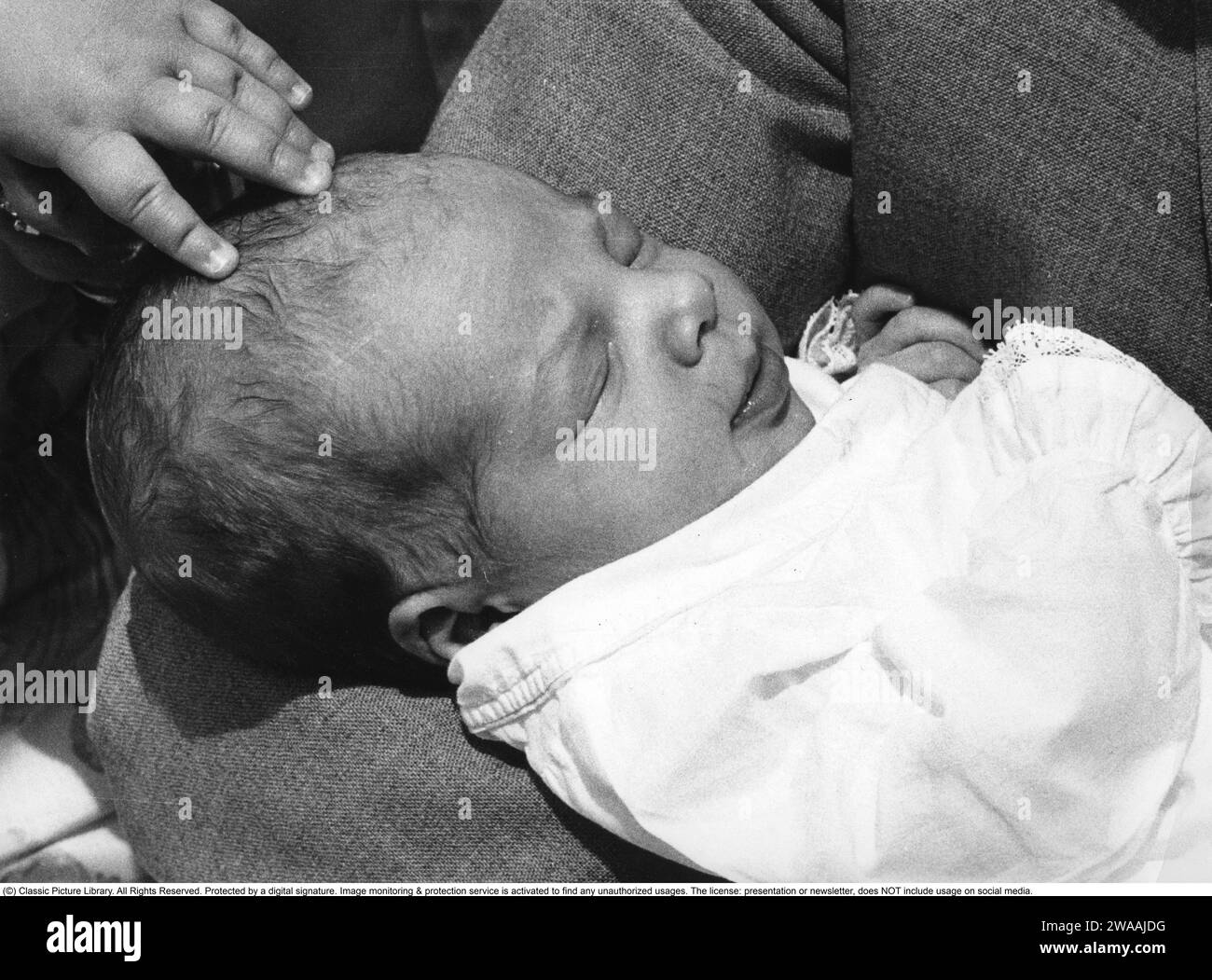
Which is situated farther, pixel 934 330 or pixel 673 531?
pixel 934 330

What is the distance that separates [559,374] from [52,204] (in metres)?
0.55

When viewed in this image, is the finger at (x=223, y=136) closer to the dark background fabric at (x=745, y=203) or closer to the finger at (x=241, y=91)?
the finger at (x=241, y=91)

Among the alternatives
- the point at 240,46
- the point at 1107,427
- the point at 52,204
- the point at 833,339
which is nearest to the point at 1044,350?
the point at 1107,427

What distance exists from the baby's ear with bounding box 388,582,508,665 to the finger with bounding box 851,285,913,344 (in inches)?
21.2

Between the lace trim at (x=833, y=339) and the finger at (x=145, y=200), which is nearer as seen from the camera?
the finger at (x=145, y=200)

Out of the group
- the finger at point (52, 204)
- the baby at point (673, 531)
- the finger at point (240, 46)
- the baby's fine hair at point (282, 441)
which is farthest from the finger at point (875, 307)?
the finger at point (52, 204)

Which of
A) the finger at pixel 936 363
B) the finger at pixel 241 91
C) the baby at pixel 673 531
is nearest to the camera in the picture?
the baby at pixel 673 531

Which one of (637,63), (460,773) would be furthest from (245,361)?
(637,63)

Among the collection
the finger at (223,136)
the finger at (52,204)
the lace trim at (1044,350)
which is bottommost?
the lace trim at (1044,350)

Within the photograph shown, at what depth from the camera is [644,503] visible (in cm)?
105

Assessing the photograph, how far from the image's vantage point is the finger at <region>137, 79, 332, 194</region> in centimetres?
102

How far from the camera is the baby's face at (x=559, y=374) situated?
39.6 inches

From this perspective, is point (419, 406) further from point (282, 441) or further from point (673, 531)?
point (673, 531)
